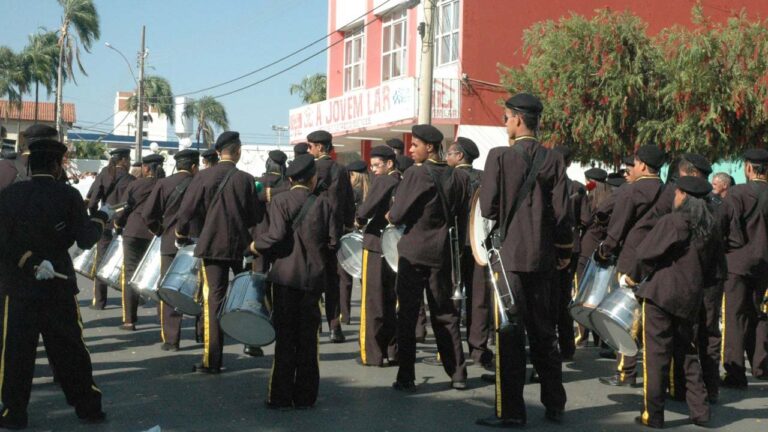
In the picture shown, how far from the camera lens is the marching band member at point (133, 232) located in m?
12.1

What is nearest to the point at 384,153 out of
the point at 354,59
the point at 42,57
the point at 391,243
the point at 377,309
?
the point at 391,243

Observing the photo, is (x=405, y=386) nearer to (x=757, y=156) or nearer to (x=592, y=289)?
(x=592, y=289)

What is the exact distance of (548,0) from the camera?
88.7 ft

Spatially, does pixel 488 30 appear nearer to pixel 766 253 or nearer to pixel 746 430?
pixel 766 253

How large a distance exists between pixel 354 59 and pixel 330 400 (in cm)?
2777

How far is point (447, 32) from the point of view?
2758 centimetres

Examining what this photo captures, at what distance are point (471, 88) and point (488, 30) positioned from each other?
1.59 meters

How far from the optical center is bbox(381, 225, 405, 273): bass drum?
9086 millimetres

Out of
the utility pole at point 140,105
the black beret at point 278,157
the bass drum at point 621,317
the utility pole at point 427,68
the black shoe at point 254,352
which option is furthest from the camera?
the utility pole at point 140,105

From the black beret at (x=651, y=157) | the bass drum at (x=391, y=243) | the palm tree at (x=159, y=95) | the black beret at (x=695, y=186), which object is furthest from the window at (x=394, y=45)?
the palm tree at (x=159, y=95)

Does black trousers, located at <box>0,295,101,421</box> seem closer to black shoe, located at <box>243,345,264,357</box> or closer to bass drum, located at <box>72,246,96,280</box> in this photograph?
black shoe, located at <box>243,345,264,357</box>

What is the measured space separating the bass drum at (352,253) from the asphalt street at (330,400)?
89cm

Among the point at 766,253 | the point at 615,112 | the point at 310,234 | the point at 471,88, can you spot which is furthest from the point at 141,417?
the point at 471,88

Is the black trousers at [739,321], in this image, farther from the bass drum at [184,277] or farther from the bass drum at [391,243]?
the bass drum at [184,277]
